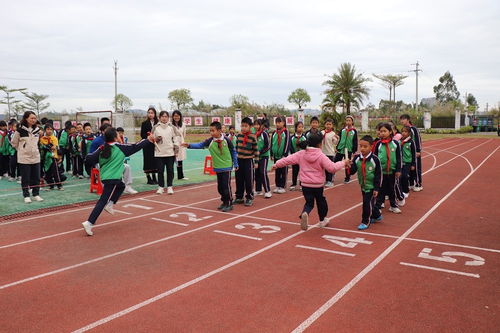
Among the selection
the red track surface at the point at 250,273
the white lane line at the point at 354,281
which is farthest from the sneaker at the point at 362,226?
the white lane line at the point at 354,281

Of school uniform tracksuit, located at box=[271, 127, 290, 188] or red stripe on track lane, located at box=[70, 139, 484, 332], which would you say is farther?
school uniform tracksuit, located at box=[271, 127, 290, 188]

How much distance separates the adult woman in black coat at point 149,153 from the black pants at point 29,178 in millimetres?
2798

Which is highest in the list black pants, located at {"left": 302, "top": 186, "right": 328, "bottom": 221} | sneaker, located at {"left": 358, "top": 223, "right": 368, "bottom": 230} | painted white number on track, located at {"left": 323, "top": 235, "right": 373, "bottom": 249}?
Answer: black pants, located at {"left": 302, "top": 186, "right": 328, "bottom": 221}

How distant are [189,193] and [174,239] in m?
3.92

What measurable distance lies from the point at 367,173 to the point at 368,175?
36 millimetres

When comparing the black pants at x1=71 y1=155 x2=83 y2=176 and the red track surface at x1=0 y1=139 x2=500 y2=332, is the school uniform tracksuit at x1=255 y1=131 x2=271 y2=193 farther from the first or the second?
the black pants at x1=71 y1=155 x2=83 y2=176

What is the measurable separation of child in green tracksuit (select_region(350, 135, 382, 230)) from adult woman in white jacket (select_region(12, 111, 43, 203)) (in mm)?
6476

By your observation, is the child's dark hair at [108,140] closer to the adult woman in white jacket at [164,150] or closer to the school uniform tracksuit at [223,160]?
the school uniform tracksuit at [223,160]

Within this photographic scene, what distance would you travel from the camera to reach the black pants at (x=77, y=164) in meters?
12.4

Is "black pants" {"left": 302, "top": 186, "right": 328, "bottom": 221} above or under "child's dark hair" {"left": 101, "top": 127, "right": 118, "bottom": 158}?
under

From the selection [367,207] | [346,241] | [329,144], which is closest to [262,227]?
[346,241]

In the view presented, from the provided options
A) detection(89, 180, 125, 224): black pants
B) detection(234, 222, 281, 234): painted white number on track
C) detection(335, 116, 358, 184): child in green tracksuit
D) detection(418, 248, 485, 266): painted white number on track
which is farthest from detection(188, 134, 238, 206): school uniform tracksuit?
detection(335, 116, 358, 184): child in green tracksuit

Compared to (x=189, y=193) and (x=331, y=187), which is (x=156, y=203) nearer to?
(x=189, y=193)

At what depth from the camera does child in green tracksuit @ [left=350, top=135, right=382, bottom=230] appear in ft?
21.1
